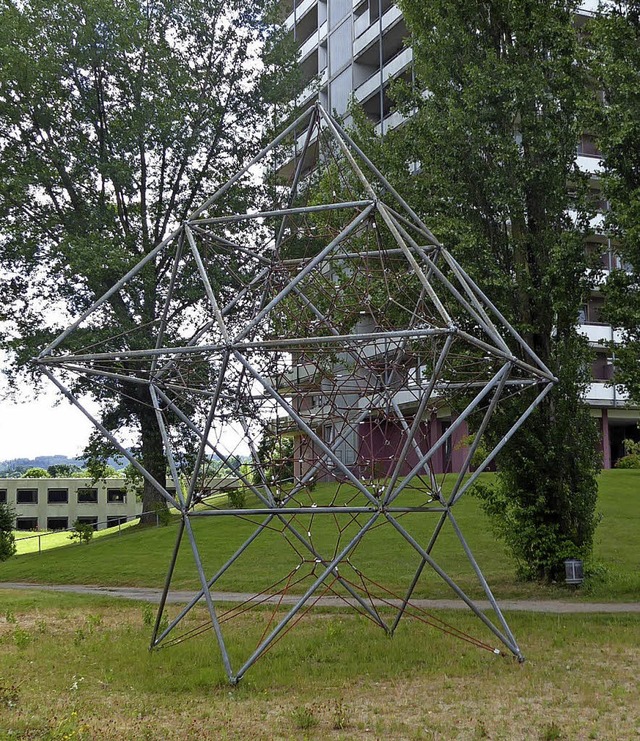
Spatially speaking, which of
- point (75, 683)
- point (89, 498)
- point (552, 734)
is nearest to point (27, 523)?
point (89, 498)

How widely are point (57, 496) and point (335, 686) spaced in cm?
7529

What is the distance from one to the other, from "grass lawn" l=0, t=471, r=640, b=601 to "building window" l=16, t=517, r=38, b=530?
48.7 metres

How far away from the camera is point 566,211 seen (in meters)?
20.1

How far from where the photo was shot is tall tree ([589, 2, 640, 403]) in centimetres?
1694

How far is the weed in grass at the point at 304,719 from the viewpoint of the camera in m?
8.13

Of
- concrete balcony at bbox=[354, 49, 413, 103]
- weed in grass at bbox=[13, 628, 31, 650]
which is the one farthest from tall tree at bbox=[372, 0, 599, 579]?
concrete balcony at bbox=[354, 49, 413, 103]

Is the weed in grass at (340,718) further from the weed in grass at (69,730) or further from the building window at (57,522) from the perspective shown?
the building window at (57,522)

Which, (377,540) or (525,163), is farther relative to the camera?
(377,540)

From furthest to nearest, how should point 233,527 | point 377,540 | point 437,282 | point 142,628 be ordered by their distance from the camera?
point 233,527, point 377,540, point 437,282, point 142,628

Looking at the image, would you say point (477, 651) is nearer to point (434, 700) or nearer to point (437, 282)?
point (434, 700)

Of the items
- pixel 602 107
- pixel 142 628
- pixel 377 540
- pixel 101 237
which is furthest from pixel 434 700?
pixel 101 237

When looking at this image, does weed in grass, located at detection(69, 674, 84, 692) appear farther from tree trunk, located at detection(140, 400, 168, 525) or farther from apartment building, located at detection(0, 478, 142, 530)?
apartment building, located at detection(0, 478, 142, 530)

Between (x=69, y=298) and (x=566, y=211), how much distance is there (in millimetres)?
18551

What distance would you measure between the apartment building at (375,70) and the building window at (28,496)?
47.0m
